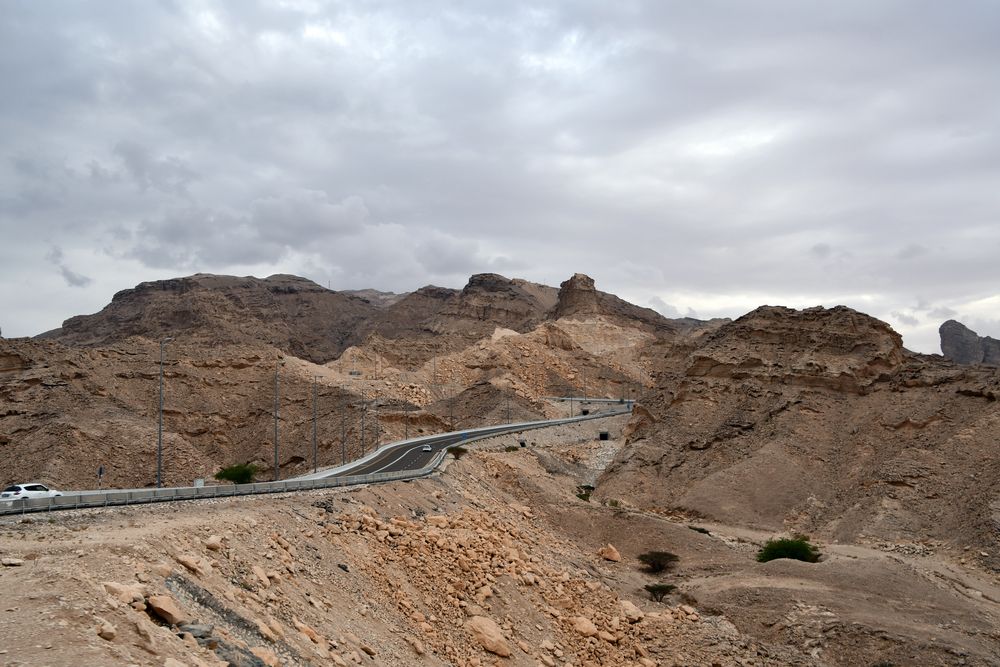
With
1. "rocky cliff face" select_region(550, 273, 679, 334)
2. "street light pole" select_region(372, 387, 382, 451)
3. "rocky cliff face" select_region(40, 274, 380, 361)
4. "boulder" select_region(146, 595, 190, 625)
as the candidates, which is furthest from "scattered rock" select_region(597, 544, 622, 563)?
"rocky cliff face" select_region(40, 274, 380, 361)

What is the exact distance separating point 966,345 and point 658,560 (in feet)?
528

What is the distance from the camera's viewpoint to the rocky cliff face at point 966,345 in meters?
165

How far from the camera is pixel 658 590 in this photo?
32125 millimetres

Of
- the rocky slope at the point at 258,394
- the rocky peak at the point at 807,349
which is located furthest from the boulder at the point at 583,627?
the rocky slope at the point at 258,394

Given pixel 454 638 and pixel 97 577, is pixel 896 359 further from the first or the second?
pixel 97 577

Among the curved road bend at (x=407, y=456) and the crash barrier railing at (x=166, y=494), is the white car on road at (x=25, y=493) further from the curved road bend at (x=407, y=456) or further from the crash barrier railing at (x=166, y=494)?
the curved road bend at (x=407, y=456)

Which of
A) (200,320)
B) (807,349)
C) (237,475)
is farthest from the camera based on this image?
(200,320)

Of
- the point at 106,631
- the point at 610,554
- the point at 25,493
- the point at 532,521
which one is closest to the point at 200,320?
the point at 532,521

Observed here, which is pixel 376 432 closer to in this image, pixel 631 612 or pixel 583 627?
pixel 631 612

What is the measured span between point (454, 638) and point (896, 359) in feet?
144

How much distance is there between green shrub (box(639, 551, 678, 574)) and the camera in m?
35.1

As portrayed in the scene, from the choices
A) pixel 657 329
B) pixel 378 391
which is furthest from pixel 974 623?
pixel 657 329

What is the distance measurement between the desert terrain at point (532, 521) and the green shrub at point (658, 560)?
0.40 meters

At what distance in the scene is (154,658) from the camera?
425 inches
